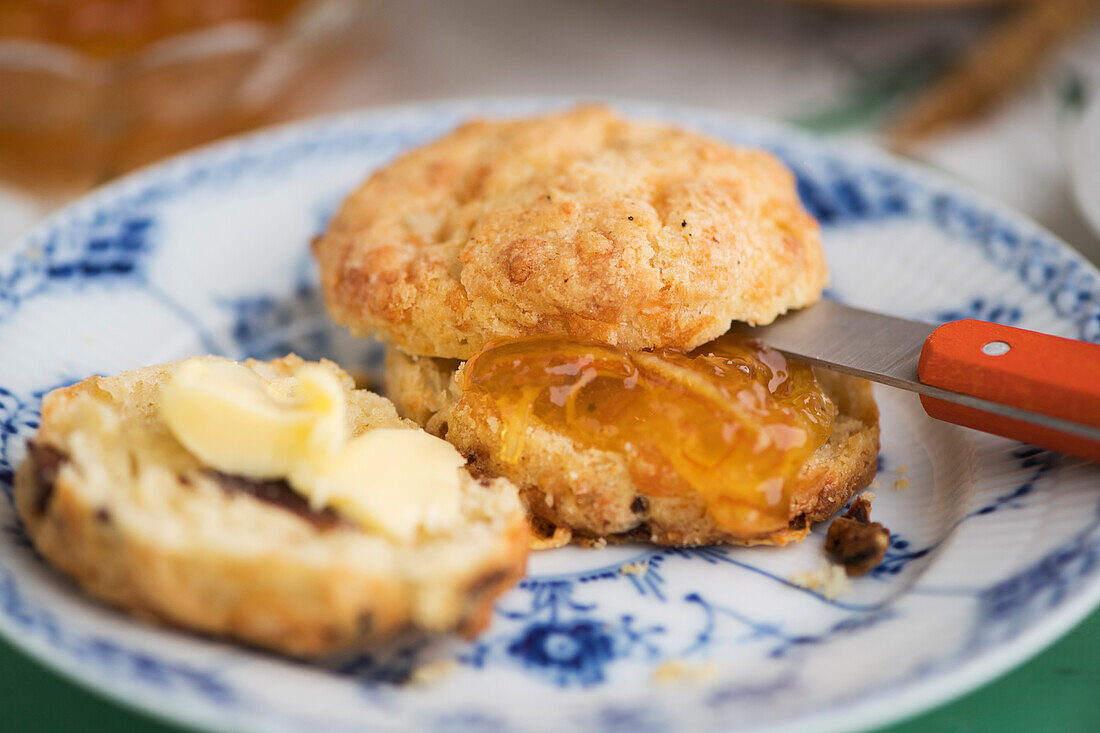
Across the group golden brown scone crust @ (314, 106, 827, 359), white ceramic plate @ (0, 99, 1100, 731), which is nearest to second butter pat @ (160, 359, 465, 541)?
white ceramic plate @ (0, 99, 1100, 731)

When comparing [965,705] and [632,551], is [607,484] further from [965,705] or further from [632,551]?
[965,705]

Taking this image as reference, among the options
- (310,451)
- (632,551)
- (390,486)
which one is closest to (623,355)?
(632,551)

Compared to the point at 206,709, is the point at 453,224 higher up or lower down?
higher up

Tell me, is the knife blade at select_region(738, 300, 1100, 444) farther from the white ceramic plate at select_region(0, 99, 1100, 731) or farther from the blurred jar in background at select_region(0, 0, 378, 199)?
the blurred jar in background at select_region(0, 0, 378, 199)

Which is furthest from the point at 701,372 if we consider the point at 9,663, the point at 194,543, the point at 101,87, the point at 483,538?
the point at 101,87

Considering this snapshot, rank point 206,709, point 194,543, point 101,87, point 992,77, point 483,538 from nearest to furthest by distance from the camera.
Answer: point 206,709 < point 194,543 < point 483,538 < point 101,87 < point 992,77

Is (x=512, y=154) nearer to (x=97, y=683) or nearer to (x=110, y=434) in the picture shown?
(x=110, y=434)

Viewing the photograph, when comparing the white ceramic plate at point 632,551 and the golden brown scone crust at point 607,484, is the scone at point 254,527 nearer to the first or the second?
the white ceramic plate at point 632,551
